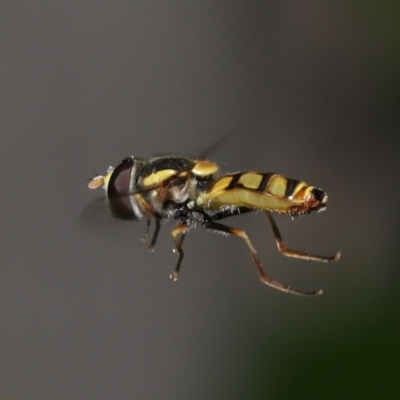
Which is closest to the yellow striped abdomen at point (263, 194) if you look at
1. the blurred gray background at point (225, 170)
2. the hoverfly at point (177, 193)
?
the hoverfly at point (177, 193)

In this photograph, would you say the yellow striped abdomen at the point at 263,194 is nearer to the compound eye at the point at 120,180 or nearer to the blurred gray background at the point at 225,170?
the compound eye at the point at 120,180

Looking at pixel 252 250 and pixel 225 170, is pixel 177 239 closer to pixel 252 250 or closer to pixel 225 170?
pixel 252 250

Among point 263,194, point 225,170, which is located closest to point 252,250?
point 263,194

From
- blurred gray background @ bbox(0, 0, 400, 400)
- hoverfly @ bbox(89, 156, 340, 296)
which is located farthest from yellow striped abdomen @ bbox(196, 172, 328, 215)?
blurred gray background @ bbox(0, 0, 400, 400)

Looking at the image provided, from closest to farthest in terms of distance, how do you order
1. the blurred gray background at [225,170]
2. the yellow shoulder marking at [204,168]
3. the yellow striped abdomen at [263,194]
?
the yellow striped abdomen at [263,194], the yellow shoulder marking at [204,168], the blurred gray background at [225,170]

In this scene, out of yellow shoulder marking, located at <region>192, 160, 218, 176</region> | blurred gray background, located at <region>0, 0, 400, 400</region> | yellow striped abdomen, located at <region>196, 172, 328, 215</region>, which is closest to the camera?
yellow striped abdomen, located at <region>196, 172, 328, 215</region>

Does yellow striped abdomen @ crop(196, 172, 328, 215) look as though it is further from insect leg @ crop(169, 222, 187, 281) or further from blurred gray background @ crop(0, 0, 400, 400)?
blurred gray background @ crop(0, 0, 400, 400)
